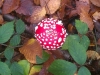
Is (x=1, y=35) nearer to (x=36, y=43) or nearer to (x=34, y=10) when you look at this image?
(x=36, y=43)

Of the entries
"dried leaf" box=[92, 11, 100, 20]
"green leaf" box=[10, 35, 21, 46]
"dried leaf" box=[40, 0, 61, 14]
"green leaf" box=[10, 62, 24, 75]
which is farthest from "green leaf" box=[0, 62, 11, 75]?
"dried leaf" box=[92, 11, 100, 20]

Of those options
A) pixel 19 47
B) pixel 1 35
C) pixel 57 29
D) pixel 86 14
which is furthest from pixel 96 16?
pixel 1 35

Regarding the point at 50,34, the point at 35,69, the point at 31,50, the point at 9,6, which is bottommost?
the point at 35,69

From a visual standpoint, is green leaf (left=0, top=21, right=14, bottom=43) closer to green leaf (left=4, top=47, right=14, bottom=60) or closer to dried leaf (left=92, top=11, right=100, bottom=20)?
green leaf (left=4, top=47, right=14, bottom=60)

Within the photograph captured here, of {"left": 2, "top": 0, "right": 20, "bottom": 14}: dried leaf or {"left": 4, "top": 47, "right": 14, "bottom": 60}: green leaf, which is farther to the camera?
{"left": 2, "top": 0, "right": 20, "bottom": 14}: dried leaf

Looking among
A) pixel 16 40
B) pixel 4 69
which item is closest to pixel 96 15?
pixel 16 40

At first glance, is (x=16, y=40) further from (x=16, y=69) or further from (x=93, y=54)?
(x=93, y=54)

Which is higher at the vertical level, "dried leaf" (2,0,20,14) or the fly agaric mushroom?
"dried leaf" (2,0,20,14)
